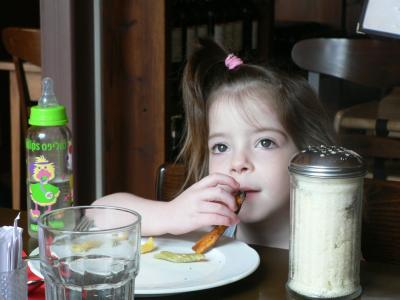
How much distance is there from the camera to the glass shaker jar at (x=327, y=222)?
80 cm

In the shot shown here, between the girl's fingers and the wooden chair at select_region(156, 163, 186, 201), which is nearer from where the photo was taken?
the girl's fingers

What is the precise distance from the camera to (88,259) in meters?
0.72

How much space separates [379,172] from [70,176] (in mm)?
1876

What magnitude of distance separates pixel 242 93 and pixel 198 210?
14.3 inches

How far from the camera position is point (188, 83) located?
141 centimetres

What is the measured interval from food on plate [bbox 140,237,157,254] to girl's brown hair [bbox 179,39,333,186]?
1.33 feet

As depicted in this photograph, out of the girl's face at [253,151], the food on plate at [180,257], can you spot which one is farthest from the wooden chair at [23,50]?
the food on plate at [180,257]

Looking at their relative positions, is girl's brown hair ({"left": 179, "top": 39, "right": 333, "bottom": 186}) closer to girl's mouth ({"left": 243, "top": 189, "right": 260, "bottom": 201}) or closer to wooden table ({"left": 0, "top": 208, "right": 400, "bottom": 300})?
girl's mouth ({"left": 243, "top": 189, "right": 260, "bottom": 201})

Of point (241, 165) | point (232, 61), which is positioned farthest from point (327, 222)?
point (232, 61)

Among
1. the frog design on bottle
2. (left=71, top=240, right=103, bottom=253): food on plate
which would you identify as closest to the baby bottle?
the frog design on bottle

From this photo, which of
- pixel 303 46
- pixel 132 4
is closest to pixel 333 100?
pixel 303 46

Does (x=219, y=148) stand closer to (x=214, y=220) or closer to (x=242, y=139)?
(x=242, y=139)

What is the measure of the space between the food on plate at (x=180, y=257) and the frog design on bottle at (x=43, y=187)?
20cm

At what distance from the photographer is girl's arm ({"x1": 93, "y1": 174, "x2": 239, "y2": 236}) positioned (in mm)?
1021
